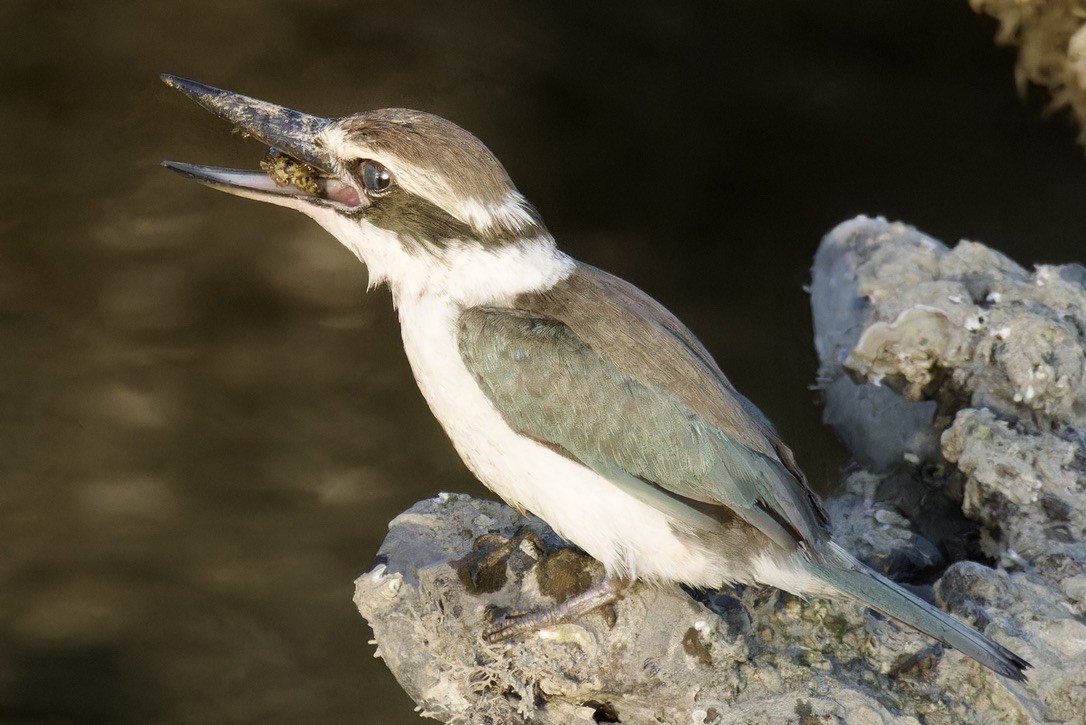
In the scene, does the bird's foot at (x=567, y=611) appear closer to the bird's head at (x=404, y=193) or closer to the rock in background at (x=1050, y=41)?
the bird's head at (x=404, y=193)

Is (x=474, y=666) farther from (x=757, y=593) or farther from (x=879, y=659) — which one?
(x=879, y=659)

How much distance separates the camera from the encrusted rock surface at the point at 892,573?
2.15 meters

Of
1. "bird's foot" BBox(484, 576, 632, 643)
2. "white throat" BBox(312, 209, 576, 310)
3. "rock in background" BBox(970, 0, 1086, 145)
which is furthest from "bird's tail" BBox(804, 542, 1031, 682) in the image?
"rock in background" BBox(970, 0, 1086, 145)

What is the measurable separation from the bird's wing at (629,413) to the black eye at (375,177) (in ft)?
0.92

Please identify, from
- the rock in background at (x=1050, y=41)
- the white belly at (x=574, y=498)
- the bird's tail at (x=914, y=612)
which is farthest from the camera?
the rock in background at (x=1050, y=41)

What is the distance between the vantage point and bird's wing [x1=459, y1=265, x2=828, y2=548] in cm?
212

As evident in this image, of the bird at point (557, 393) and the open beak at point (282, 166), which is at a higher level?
the open beak at point (282, 166)

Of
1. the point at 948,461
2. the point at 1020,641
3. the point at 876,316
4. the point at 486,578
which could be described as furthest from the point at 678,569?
the point at 876,316

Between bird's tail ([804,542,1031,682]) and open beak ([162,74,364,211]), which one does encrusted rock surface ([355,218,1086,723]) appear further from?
open beak ([162,74,364,211])

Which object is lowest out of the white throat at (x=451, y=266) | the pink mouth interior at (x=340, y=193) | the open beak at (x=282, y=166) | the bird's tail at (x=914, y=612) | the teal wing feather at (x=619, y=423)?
the bird's tail at (x=914, y=612)

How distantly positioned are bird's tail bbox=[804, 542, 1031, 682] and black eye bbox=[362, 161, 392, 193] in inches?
40.6

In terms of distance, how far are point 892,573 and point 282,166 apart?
5.12 feet

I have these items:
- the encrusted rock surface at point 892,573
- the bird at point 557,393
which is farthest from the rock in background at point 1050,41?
the bird at point 557,393

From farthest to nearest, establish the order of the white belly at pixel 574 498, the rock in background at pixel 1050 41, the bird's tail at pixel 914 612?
the rock in background at pixel 1050 41 < the white belly at pixel 574 498 < the bird's tail at pixel 914 612
